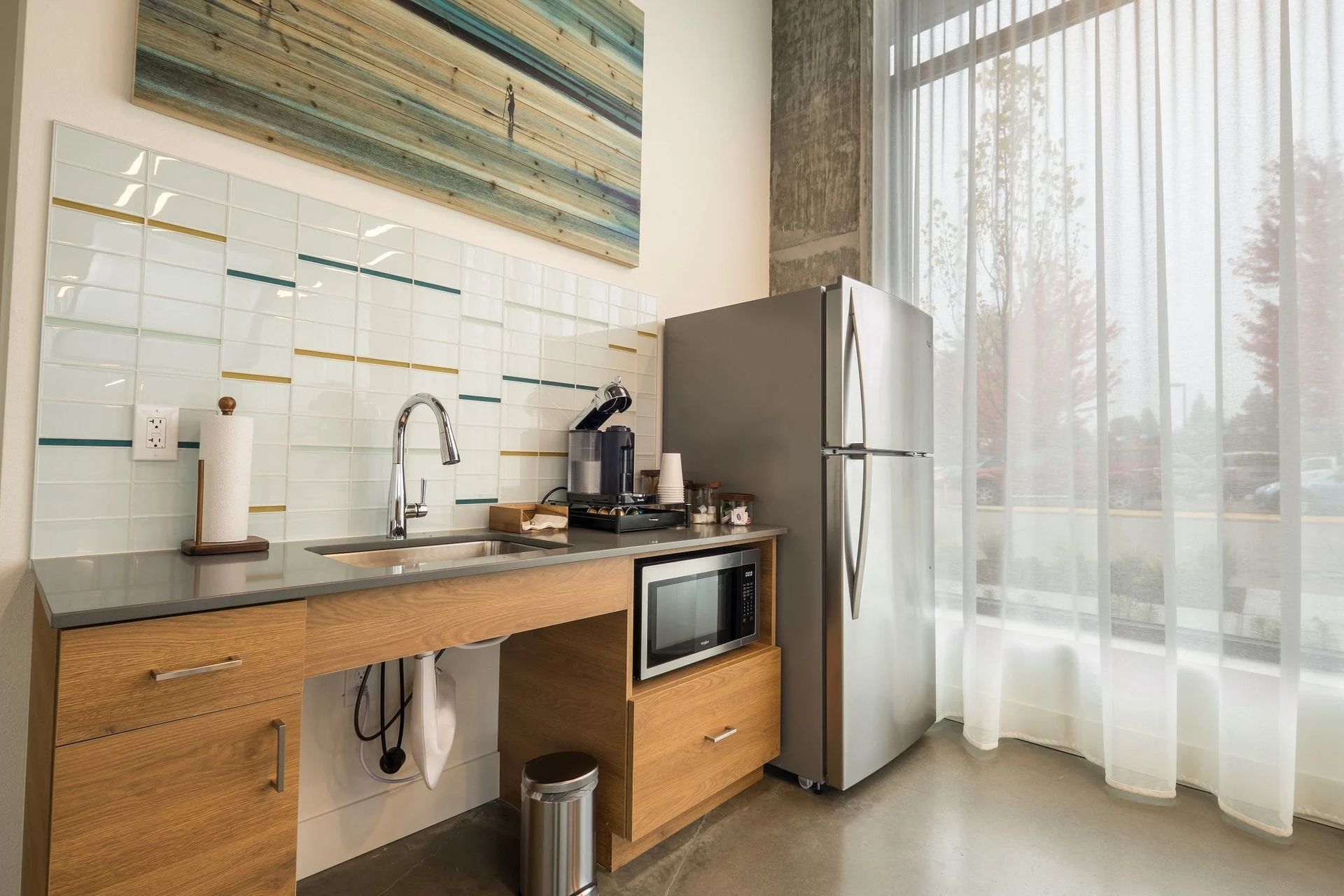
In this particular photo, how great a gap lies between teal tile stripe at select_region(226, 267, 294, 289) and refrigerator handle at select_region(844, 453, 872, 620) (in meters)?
1.67

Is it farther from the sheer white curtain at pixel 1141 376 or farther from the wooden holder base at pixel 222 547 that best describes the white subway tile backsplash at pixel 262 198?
the sheer white curtain at pixel 1141 376

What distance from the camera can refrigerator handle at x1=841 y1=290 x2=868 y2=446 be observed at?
209cm

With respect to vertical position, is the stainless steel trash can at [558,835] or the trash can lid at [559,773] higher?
the trash can lid at [559,773]

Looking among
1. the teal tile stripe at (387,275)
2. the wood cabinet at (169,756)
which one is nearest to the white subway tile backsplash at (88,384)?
the wood cabinet at (169,756)

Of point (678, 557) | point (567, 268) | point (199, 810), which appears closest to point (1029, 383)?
point (678, 557)

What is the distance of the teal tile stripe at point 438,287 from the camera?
6.08 feet

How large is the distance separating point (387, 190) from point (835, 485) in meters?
1.61

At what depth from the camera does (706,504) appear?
2.22m

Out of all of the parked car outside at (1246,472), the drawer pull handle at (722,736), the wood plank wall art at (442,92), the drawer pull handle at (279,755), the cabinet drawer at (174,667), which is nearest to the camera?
the cabinet drawer at (174,667)

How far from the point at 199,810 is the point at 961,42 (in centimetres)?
344

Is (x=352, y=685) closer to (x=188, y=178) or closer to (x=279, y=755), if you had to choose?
(x=279, y=755)

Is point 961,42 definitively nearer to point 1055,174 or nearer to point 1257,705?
point 1055,174

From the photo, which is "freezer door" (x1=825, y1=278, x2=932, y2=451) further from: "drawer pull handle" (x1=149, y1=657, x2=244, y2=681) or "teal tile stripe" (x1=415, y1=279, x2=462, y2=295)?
"drawer pull handle" (x1=149, y1=657, x2=244, y2=681)

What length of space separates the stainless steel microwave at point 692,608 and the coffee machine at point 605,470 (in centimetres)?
23
